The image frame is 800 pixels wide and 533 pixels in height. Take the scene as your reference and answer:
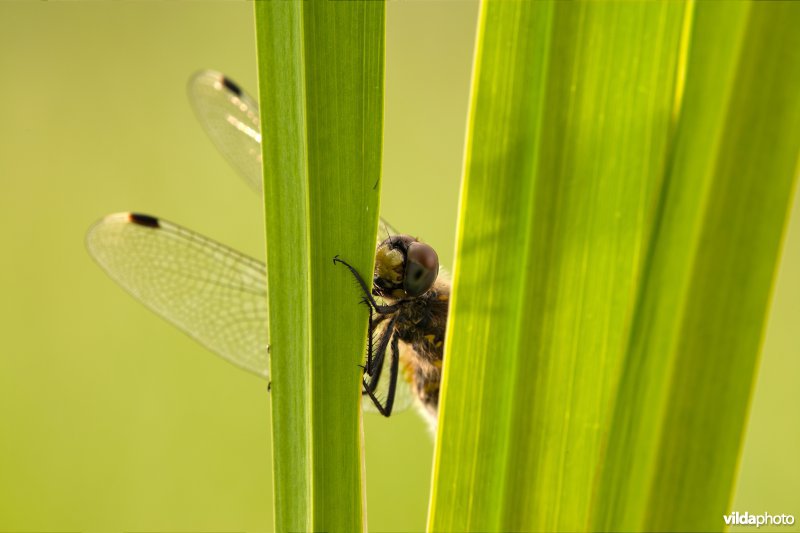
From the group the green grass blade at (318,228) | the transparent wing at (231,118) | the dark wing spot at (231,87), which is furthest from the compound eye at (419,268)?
the dark wing spot at (231,87)

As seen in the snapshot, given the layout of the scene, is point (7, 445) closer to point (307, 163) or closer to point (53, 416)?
point (53, 416)

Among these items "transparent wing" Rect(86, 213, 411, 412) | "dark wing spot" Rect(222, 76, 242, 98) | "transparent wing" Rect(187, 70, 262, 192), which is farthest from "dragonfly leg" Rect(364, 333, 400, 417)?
"dark wing spot" Rect(222, 76, 242, 98)

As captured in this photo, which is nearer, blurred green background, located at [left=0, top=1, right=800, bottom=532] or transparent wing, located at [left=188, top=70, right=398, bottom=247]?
transparent wing, located at [left=188, top=70, right=398, bottom=247]

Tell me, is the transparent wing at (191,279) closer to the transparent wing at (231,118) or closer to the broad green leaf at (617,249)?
the transparent wing at (231,118)

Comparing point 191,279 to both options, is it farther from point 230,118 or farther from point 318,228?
point 318,228

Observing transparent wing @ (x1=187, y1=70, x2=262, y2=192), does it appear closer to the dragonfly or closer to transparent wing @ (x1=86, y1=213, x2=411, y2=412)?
the dragonfly

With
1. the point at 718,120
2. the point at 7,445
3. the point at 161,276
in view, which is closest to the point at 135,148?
the point at 7,445

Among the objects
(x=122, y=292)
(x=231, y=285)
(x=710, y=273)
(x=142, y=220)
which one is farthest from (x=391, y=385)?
(x=122, y=292)

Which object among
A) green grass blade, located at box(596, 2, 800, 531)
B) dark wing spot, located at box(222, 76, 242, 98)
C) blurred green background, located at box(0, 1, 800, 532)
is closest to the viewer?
green grass blade, located at box(596, 2, 800, 531)
